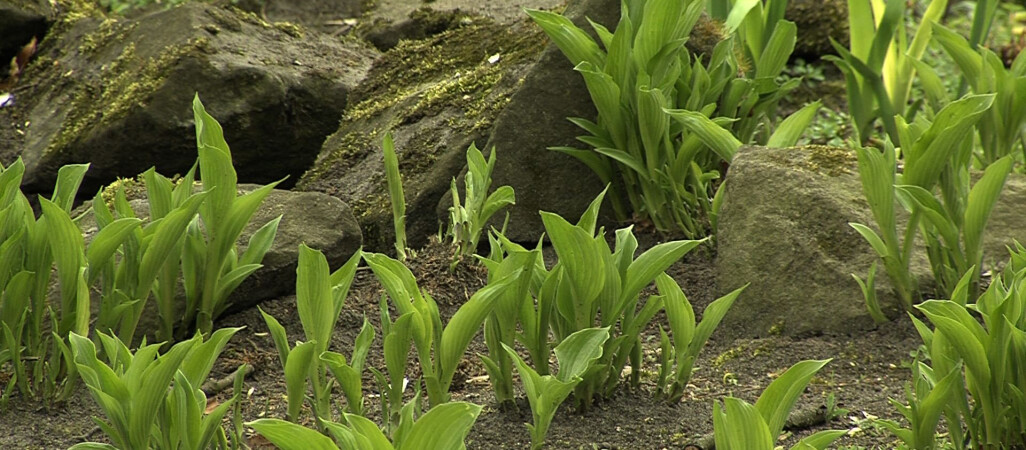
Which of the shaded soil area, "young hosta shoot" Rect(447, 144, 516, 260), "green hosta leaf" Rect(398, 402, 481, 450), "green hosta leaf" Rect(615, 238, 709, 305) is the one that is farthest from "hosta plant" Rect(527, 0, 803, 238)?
"green hosta leaf" Rect(398, 402, 481, 450)

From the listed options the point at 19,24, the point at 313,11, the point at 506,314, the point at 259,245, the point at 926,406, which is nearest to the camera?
the point at 926,406

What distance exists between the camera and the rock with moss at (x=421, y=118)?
12.4 ft

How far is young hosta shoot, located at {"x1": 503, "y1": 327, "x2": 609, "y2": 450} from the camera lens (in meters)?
2.07

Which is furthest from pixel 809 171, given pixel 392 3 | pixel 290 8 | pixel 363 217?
pixel 290 8

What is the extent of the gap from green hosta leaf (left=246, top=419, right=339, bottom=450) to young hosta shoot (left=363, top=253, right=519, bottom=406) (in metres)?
0.48

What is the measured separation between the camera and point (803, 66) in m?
5.76

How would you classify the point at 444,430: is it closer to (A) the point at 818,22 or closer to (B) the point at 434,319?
(B) the point at 434,319

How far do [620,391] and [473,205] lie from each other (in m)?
0.87

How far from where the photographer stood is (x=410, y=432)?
174cm

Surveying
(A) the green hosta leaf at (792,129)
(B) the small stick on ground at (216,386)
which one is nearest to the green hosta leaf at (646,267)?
(B) the small stick on ground at (216,386)

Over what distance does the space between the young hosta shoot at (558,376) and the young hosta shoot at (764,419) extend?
29 cm

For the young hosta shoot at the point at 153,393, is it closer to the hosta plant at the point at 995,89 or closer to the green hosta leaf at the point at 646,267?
the green hosta leaf at the point at 646,267

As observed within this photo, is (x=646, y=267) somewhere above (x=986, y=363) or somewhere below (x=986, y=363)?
above

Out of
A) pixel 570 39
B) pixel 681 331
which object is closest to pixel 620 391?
pixel 681 331
